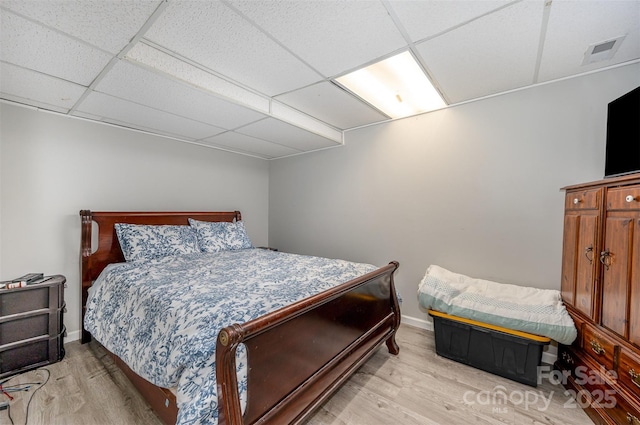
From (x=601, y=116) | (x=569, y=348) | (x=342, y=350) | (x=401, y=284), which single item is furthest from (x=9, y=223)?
(x=601, y=116)

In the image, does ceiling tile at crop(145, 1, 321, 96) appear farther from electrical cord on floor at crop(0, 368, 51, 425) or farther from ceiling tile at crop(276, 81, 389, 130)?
electrical cord on floor at crop(0, 368, 51, 425)

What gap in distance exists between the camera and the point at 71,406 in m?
1.74

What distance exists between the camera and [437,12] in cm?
145

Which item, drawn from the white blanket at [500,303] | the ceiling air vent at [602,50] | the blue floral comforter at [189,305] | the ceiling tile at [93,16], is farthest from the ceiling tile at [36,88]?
the ceiling air vent at [602,50]

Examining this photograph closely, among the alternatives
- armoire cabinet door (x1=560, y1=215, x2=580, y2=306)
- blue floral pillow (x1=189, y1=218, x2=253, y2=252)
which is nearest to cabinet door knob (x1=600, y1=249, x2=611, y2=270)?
armoire cabinet door (x1=560, y1=215, x2=580, y2=306)

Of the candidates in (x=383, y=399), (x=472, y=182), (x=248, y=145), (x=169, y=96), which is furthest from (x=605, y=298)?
(x=248, y=145)

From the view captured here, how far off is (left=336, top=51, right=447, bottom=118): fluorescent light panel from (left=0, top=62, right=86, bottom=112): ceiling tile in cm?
216

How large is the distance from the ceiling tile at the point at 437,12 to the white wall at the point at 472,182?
131 centimetres

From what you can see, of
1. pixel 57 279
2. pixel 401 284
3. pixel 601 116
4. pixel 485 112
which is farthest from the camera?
pixel 401 284

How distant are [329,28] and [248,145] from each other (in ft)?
7.98

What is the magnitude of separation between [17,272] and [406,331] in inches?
150

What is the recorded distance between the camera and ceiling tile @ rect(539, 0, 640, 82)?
4.64 ft

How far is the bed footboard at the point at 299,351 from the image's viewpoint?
112 centimetres

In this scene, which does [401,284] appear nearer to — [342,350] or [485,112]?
[342,350]
